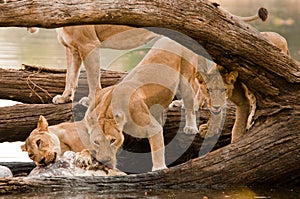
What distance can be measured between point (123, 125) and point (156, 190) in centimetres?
79

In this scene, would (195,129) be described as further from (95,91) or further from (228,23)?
(228,23)

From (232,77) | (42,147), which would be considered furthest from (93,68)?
(232,77)

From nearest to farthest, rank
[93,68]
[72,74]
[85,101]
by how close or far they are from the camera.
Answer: [85,101] < [93,68] < [72,74]

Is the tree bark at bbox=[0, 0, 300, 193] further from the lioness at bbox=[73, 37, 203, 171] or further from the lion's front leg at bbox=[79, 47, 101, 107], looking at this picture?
the lion's front leg at bbox=[79, 47, 101, 107]

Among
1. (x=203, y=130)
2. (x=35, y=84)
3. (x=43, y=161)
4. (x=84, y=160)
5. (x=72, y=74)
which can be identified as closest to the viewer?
(x=84, y=160)

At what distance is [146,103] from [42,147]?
0.97 m

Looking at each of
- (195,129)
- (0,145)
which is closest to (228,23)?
(195,129)

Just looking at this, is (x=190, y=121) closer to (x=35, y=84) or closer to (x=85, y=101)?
(x=85, y=101)

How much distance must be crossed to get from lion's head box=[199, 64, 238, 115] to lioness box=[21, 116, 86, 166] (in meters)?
1.06

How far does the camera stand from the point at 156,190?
8.02 meters

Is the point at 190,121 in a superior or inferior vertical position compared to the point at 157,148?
superior

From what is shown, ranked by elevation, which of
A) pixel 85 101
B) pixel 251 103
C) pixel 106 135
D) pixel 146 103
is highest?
pixel 85 101

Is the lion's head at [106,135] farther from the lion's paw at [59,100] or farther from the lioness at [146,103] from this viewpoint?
the lion's paw at [59,100]

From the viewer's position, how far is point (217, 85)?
27.9 ft
